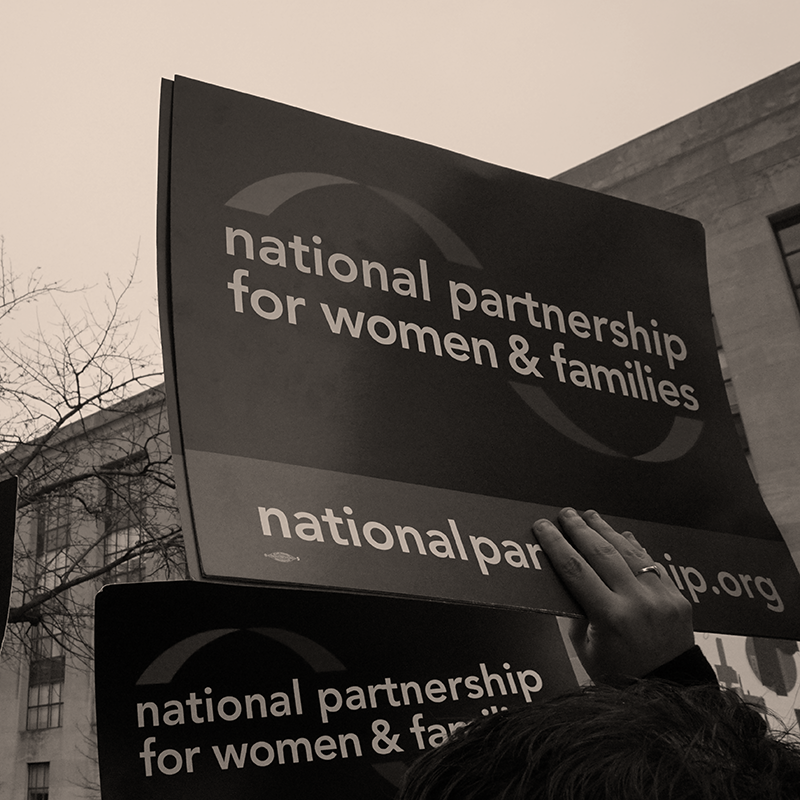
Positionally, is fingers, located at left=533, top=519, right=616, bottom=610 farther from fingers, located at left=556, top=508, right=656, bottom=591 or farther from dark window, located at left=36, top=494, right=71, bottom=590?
dark window, located at left=36, top=494, right=71, bottom=590

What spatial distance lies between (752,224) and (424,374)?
541 inches

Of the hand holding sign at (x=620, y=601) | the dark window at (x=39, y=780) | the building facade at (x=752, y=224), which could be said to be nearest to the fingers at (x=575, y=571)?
the hand holding sign at (x=620, y=601)

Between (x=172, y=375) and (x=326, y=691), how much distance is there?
3.76 ft

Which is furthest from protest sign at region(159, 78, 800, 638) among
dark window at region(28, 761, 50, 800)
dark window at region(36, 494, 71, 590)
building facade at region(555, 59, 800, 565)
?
dark window at region(28, 761, 50, 800)

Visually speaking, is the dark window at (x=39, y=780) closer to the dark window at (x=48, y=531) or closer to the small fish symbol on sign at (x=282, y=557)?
the dark window at (x=48, y=531)

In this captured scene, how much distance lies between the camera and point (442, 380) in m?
1.48

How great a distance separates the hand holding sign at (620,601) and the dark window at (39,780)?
24.9 metres

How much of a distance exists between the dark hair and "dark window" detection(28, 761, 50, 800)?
2542 cm

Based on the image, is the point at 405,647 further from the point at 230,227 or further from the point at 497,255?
the point at 230,227

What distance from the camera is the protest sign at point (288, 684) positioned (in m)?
2.05

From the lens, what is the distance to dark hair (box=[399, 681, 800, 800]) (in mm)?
650

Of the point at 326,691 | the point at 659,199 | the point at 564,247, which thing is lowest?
the point at 326,691

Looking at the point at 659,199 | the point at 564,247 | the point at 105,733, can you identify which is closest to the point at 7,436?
the point at 105,733

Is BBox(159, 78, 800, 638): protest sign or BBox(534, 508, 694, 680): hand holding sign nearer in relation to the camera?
BBox(159, 78, 800, 638): protest sign
